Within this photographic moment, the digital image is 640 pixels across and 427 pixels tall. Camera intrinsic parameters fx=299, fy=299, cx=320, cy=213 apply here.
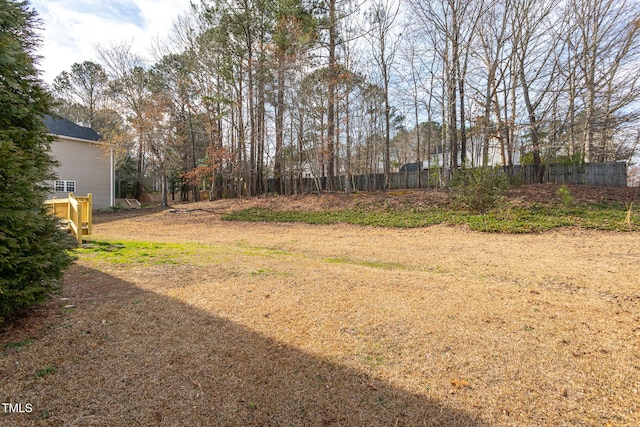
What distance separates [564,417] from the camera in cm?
172

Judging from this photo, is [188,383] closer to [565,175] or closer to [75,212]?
[75,212]

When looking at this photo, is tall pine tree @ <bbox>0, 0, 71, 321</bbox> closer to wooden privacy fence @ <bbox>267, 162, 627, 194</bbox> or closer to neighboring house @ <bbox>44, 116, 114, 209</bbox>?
wooden privacy fence @ <bbox>267, 162, 627, 194</bbox>

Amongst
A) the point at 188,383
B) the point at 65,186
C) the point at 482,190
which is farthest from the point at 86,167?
the point at 482,190

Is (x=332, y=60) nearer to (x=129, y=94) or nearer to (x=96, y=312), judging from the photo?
(x=129, y=94)

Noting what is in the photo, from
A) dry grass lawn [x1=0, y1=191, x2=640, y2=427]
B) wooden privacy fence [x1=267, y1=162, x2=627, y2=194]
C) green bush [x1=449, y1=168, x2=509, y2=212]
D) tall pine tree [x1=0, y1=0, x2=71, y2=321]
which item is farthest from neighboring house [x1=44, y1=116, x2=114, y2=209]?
green bush [x1=449, y1=168, x2=509, y2=212]

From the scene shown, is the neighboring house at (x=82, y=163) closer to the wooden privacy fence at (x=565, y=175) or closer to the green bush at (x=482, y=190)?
the wooden privacy fence at (x=565, y=175)

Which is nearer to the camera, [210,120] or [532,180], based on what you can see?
[532,180]

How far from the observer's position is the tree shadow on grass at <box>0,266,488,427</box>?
67.4 inches

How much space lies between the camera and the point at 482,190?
33.3ft

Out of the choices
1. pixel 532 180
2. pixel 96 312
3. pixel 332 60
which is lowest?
pixel 96 312

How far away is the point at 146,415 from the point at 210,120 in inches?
792

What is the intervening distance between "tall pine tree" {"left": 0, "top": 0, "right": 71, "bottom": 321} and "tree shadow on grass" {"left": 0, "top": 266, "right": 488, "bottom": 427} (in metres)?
0.45

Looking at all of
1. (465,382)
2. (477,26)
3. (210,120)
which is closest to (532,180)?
(477,26)

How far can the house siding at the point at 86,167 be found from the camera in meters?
16.4
